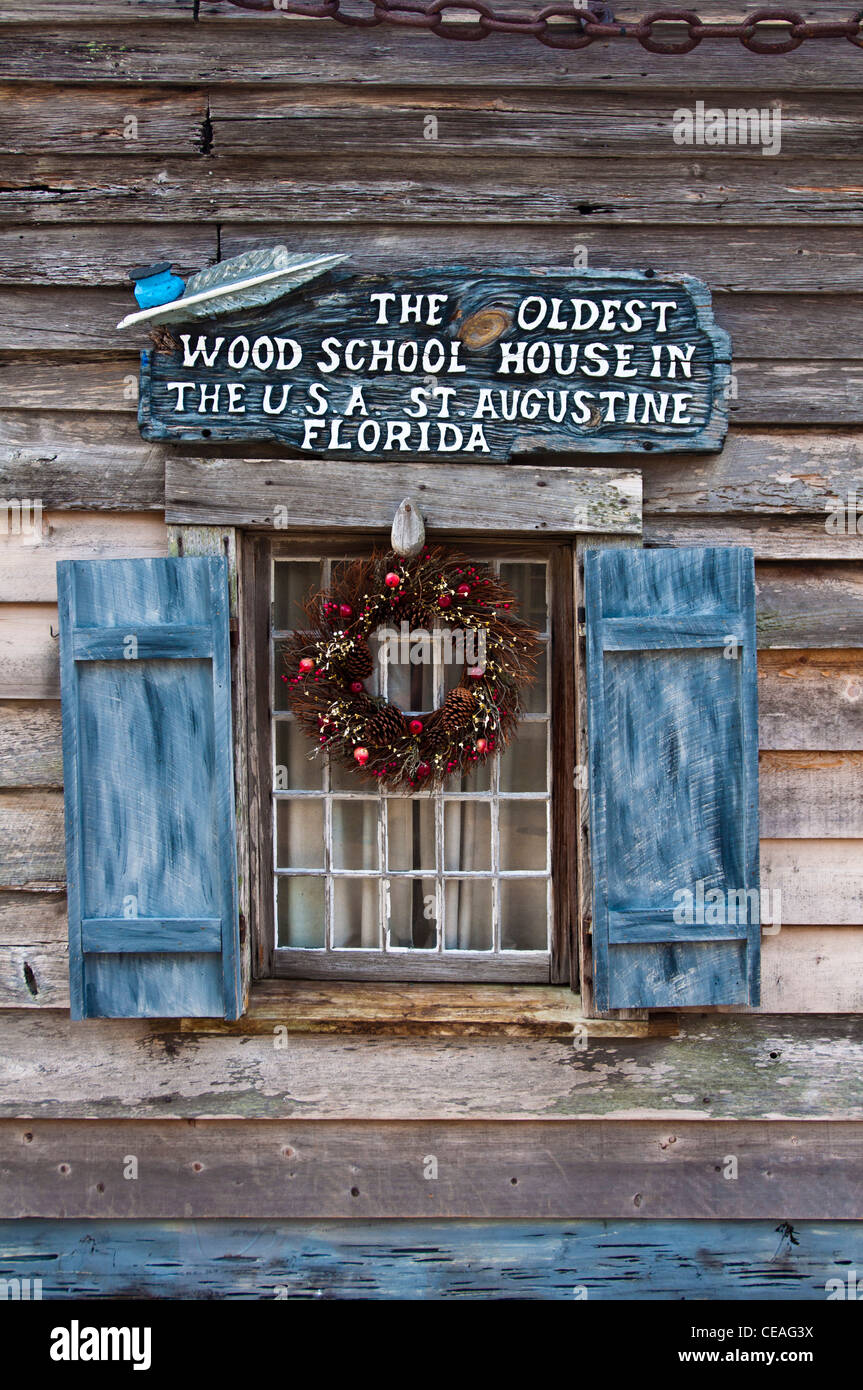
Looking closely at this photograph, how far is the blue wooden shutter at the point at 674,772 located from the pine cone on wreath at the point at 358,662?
64 cm

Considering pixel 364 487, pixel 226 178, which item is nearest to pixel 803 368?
pixel 364 487

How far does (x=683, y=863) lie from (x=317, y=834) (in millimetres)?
1140

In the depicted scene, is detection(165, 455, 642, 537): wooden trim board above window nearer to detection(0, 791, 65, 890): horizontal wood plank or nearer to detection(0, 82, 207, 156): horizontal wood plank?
detection(0, 82, 207, 156): horizontal wood plank

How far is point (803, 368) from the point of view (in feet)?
8.97

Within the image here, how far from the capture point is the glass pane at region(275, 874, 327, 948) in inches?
116

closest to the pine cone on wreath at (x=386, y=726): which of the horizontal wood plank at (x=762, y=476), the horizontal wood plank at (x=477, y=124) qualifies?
the horizontal wood plank at (x=762, y=476)

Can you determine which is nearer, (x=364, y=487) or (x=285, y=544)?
(x=364, y=487)

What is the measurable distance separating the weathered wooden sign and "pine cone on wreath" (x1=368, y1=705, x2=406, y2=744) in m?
0.76

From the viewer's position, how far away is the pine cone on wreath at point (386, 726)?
2645mm

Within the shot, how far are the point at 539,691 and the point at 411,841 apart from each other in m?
0.63

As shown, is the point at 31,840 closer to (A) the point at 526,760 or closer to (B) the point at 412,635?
(B) the point at 412,635

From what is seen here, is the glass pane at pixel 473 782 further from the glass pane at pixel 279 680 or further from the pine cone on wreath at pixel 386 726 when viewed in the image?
the glass pane at pixel 279 680

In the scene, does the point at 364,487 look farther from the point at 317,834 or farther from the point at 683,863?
the point at 683,863

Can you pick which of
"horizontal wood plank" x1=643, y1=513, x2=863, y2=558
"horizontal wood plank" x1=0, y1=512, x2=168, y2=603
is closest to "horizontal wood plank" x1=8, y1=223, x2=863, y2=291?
"horizontal wood plank" x1=0, y1=512, x2=168, y2=603
